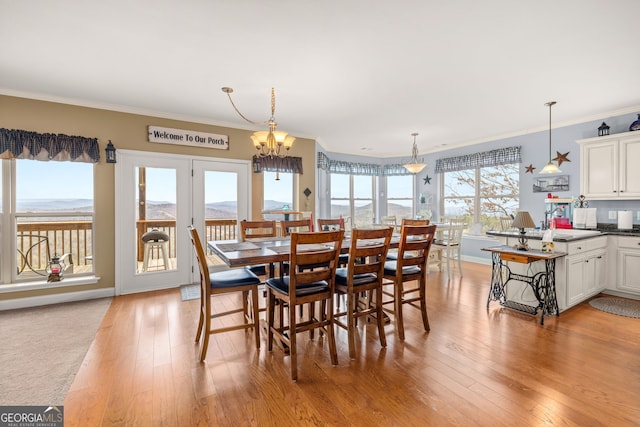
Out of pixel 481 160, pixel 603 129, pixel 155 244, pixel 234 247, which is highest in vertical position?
pixel 603 129

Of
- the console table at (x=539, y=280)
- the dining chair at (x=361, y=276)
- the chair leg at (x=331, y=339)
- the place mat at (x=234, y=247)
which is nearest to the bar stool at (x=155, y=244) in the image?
the place mat at (x=234, y=247)

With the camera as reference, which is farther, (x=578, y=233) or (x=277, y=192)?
(x=277, y=192)

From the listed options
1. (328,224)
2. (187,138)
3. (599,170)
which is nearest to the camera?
(328,224)

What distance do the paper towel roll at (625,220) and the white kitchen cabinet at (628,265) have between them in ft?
0.80

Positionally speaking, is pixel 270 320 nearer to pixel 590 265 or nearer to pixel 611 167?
pixel 590 265

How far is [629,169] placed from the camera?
4.00m

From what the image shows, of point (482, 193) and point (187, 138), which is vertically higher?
point (187, 138)

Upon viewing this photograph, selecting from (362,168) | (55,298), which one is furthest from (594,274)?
(55,298)

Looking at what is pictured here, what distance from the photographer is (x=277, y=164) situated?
517 cm

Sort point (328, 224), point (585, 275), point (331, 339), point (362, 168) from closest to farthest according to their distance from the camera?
point (331, 339) < point (585, 275) < point (328, 224) < point (362, 168)

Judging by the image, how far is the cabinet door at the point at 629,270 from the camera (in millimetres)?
3734

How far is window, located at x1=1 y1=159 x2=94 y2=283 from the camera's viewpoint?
365cm

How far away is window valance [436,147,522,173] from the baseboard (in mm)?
6675

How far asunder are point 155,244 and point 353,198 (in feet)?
15.0
